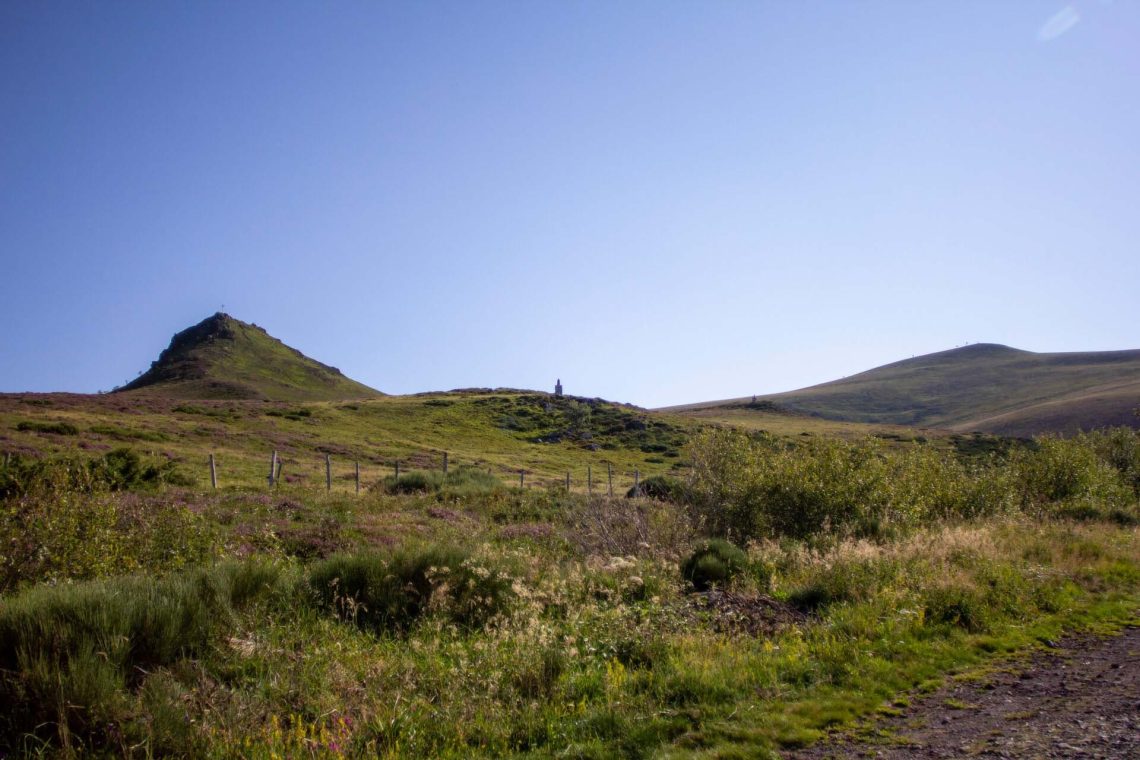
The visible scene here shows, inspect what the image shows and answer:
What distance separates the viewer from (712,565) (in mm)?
11406

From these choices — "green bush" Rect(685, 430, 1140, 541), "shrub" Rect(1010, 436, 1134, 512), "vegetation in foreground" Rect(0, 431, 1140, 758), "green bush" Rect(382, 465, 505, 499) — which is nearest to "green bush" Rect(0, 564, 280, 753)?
"vegetation in foreground" Rect(0, 431, 1140, 758)

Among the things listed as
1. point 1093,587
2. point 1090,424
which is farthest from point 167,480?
point 1090,424

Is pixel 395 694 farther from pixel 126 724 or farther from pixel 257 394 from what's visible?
pixel 257 394

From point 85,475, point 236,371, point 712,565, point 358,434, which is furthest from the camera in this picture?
point 236,371

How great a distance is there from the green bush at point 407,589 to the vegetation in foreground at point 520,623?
A: 0.04 m

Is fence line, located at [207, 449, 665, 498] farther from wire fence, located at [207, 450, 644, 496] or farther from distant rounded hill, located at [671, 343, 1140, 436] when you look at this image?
distant rounded hill, located at [671, 343, 1140, 436]

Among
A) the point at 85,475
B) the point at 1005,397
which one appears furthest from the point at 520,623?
the point at 1005,397

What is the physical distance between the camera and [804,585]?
1025 cm

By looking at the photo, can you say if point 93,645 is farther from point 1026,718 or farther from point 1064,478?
point 1064,478

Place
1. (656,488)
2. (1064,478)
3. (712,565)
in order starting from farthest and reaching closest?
(656,488), (1064,478), (712,565)

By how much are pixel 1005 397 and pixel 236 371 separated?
15814cm

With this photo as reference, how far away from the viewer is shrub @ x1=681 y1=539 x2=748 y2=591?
11133mm

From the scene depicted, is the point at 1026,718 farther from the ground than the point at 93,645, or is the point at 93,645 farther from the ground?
the point at 93,645

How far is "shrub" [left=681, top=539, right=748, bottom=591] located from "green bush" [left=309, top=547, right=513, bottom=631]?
11.6 ft
